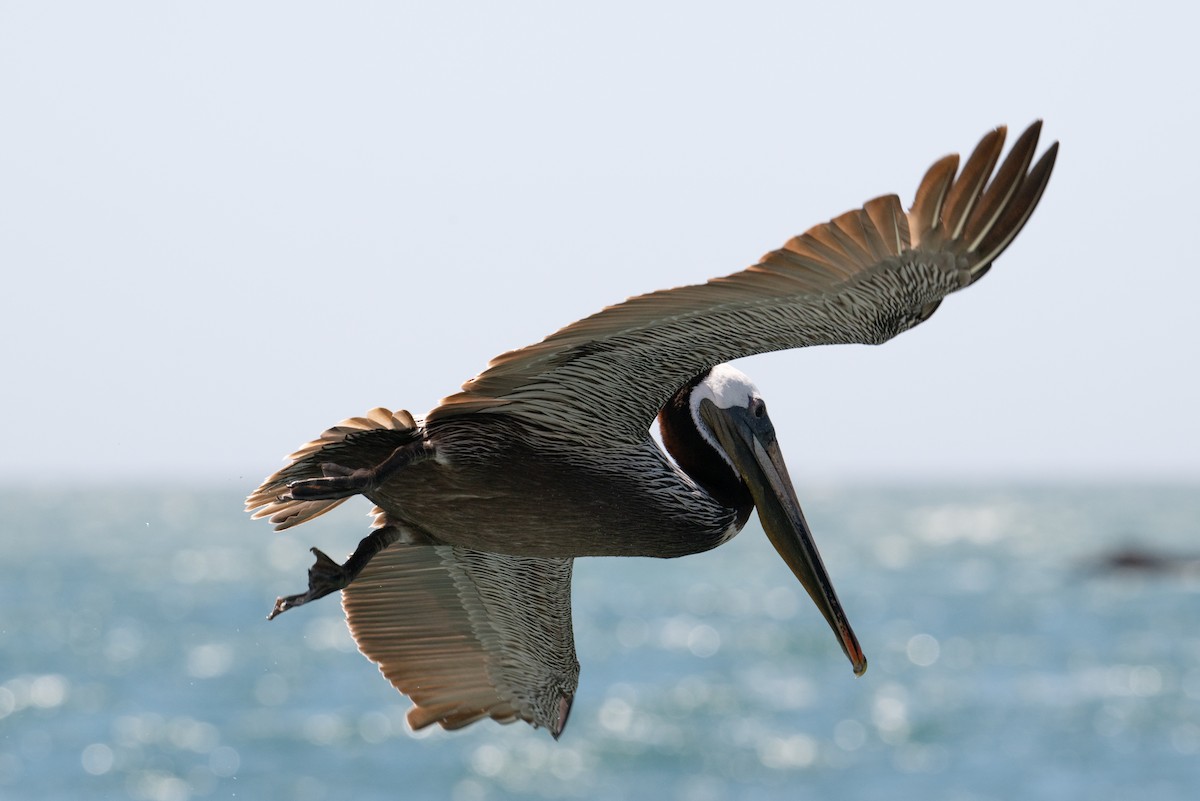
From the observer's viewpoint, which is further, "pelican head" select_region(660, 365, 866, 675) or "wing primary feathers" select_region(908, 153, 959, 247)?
"pelican head" select_region(660, 365, 866, 675)

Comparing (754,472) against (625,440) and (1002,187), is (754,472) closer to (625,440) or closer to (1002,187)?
(625,440)

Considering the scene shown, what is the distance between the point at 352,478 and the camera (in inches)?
198

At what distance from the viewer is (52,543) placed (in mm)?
72062

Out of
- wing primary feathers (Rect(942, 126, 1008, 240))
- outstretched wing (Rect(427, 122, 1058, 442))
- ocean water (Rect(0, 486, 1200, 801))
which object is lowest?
ocean water (Rect(0, 486, 1200, 801))

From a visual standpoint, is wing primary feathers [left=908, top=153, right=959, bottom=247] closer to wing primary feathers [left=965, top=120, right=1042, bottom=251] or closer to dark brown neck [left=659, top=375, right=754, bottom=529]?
wing primary feathers [left=965, top=120, right=1042, bottom=251]

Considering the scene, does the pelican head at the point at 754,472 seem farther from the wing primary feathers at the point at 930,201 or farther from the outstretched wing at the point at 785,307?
the wing primary feathers at the point at 930,201

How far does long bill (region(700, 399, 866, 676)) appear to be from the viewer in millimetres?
5414

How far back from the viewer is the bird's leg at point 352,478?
16.4 feet

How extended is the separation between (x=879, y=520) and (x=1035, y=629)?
58.1 meters

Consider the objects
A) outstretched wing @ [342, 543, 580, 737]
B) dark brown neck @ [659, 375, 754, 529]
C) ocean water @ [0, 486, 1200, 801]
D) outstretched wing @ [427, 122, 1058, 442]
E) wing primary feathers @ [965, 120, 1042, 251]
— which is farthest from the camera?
ocean water @ [0, 486, 1200, 801]

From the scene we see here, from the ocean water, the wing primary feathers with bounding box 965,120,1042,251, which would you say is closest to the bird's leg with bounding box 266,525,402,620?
the wing primary feathers with bounding box 965,120,1042,251

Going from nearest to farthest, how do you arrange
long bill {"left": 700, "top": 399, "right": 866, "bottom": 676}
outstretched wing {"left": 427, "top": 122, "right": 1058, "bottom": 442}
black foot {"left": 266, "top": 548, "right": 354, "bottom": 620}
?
outstretched wing {"left": 427, "top": 122, "right": 1058, "bottom": 442} < black foot {"left": 266, "top": 548, "right": 354, "bottom": 620} < long bill {"left": 700, "top": 399, "right": 866, "bottom": 676}

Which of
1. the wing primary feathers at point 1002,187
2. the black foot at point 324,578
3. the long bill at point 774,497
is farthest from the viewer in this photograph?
the long bill at point 774,497

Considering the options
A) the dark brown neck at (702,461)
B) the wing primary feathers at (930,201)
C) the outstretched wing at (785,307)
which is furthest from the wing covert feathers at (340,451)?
the wing primary feathers at (930,201)
